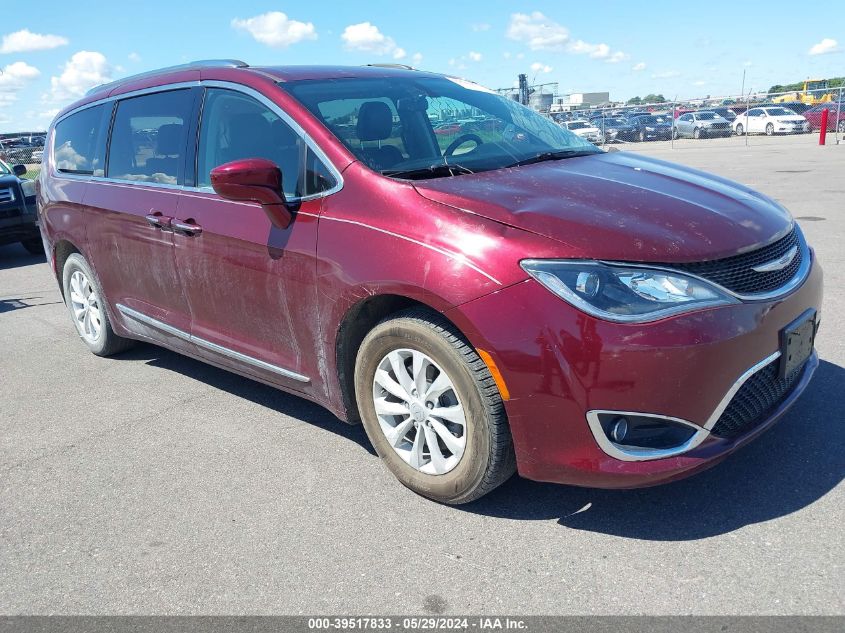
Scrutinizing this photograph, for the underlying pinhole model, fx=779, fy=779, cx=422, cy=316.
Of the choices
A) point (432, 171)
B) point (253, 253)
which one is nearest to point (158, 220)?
point (253, 253)

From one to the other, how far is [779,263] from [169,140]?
10.4ft

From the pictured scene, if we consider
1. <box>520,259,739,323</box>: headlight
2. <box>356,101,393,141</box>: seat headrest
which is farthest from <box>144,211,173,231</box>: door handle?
<box>520,259,739,323</box>: headlight

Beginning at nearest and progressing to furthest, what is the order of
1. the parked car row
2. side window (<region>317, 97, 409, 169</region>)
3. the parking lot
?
the parking lot → side window (<region>317, 97, 409, 169</region>) → the parked car row

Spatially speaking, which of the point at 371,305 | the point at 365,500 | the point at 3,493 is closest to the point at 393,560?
the point at 365,500

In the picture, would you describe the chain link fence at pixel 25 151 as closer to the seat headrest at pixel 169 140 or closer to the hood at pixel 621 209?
the seat headrest at pixel 169 140

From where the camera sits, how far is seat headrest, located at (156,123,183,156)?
424cm

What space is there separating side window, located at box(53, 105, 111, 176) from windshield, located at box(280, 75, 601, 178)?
1968 mm

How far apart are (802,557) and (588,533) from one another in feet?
2.40

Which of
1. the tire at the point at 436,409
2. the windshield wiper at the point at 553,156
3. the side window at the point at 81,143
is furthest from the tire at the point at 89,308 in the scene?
the windshield wiper at the point at 553,156

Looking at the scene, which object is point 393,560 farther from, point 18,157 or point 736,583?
point 18,157

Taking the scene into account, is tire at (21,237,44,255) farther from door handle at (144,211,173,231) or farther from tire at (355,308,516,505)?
tire at (355,308,516,505)

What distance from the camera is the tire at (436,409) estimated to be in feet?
9.52

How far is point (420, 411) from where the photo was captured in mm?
3168

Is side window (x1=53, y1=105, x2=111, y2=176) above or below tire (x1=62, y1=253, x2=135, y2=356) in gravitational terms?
above
